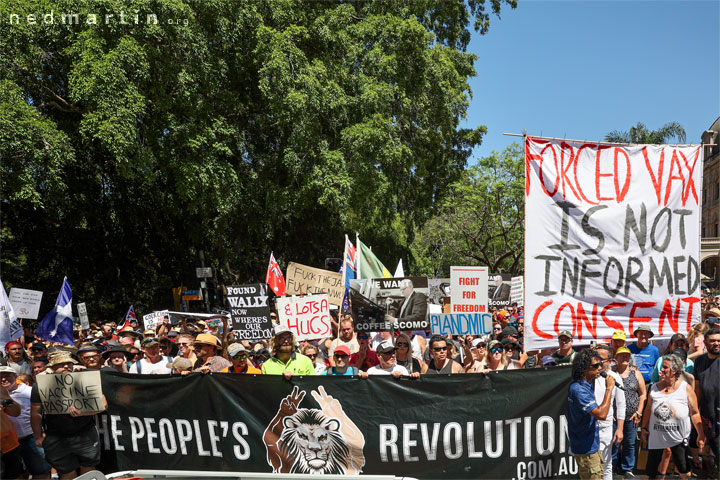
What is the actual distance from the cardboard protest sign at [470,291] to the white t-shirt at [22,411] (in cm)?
566

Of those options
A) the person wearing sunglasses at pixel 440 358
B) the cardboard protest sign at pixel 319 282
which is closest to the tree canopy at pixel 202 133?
the cardboard protest sign at pixel 319 282

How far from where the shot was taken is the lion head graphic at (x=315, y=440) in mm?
6609

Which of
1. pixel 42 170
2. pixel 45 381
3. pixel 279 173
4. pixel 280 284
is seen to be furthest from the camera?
pixel 279 173

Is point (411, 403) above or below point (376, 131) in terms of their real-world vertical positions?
below

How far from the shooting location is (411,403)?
664 centimetres

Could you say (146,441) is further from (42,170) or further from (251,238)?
(251,238)

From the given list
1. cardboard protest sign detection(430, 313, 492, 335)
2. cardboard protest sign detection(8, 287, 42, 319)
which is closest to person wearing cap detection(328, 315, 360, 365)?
cardboard protest sign detection(430, 313, 492, 335)

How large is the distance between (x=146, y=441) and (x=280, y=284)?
8.13 meters

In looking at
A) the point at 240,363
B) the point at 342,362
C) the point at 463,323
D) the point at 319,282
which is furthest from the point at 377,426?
the point at 319,282

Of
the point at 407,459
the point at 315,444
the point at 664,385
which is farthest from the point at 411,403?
the point at 664,385

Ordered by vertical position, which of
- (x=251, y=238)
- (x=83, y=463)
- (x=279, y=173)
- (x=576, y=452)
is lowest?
(x=83, y=463)

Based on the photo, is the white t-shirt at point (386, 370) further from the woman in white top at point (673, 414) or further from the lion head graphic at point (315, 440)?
the woman in white top at point (673, 414)
